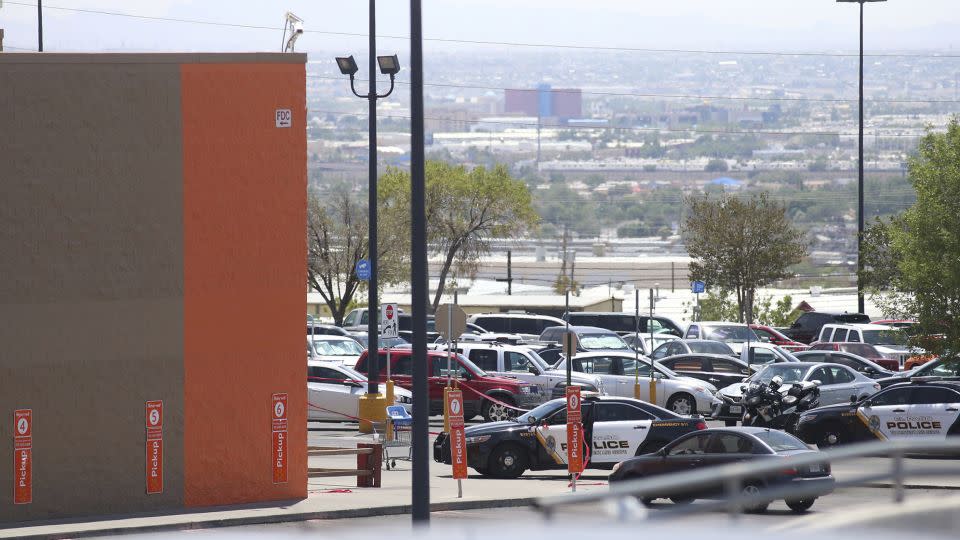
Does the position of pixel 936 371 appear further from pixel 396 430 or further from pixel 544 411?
pixel 396 430

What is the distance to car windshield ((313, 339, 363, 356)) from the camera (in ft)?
119

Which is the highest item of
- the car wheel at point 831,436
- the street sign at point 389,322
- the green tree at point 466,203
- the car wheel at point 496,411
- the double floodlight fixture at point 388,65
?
the double floodlight fixture at point 388,65

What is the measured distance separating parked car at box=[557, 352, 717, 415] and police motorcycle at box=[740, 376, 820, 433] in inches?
81.2

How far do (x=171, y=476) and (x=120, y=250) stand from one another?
2.95 m

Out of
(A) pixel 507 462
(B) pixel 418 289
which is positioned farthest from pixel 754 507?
(A) pixel 507 462

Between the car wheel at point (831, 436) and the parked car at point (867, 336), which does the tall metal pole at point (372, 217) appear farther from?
the parked car at point (867, 336)

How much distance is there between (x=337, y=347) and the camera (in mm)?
36562

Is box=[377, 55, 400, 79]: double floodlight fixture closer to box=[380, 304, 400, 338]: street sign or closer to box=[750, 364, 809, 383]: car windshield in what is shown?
box=[380, 304, 400, 338]: street sign

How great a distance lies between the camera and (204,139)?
17.4 metres

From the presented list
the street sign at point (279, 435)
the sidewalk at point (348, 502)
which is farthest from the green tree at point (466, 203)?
the street sign at point (279, 435)

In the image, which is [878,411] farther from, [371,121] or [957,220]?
[371,121]

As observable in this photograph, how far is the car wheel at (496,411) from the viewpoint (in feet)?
90.8

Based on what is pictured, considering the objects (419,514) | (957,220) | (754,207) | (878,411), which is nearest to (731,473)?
(419,514)

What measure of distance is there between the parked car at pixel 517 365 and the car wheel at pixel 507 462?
24.2 feet
